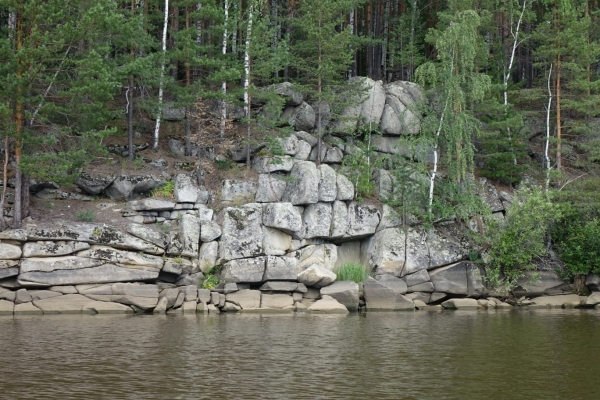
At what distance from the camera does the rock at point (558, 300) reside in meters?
33.9

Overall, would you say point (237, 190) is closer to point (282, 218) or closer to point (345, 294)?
point (282, 218)

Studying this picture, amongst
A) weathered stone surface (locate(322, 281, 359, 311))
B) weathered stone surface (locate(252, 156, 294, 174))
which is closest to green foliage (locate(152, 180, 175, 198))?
weathered stone surface (locate(252, 156, 294, 174))

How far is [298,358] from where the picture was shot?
17781mm

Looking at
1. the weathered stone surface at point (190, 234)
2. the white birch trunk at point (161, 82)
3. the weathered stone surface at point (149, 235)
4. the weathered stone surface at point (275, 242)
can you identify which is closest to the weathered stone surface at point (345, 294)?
the weathered stone surface at point (275, 242)

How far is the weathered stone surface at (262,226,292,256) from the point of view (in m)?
32.8

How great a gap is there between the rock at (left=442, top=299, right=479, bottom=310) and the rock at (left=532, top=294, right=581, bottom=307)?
4115mm

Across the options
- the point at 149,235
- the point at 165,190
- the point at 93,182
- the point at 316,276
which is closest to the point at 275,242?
the point at 316,276

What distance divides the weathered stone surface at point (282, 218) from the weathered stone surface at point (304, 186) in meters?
1.13

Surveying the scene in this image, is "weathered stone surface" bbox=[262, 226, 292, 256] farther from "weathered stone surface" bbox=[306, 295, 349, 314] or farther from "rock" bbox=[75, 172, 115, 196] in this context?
"rock" bbox=[75, 172, 115, 196]

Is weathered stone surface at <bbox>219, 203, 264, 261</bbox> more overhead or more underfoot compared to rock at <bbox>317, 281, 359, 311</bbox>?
more overhead

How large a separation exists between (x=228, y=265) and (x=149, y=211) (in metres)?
5.67

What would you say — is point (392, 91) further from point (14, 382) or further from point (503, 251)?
point (14, 382)

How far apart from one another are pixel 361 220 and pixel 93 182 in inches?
609

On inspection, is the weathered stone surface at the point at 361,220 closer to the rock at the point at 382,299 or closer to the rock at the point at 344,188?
the rock at the point at 344,188
